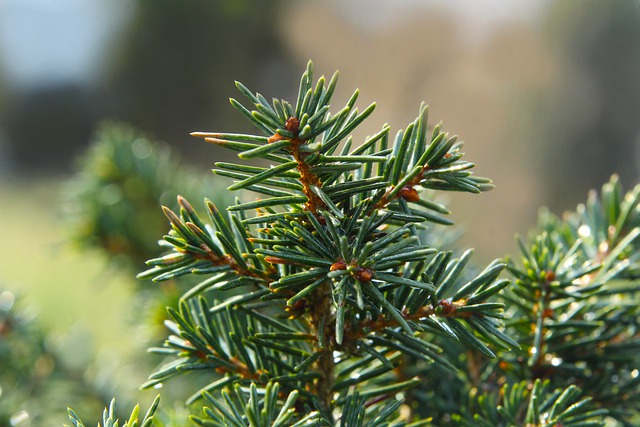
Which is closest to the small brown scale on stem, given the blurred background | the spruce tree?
the spruce tree

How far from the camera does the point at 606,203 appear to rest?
0.96 ft

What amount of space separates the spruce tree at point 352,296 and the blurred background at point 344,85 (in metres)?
1.34

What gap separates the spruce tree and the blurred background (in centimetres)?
134

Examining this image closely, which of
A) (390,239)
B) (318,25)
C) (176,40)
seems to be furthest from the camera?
(176,40)

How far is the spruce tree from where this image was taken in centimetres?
17

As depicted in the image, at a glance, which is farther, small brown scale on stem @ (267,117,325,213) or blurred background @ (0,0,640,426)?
blurred background @ (0,0,640,426)

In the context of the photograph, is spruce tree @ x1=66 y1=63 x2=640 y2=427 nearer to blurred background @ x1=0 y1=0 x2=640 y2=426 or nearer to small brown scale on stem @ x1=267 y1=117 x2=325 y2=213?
small brown scale on stem @ x1=267 y1=117 x2=325 y2=213

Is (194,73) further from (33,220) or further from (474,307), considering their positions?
(474,307)

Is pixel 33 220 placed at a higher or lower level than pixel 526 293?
higher

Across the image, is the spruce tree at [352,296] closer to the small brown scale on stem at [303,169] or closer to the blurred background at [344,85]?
the small brown scale on stem at [303,169]

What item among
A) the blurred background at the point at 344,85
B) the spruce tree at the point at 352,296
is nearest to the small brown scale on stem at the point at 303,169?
the spruce tree at the point at 352,296

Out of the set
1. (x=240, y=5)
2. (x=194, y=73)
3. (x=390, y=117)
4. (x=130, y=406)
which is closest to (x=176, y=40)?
(x=194, y=73)

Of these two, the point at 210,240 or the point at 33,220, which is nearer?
the point at 210,240

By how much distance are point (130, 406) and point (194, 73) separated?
3.86m
